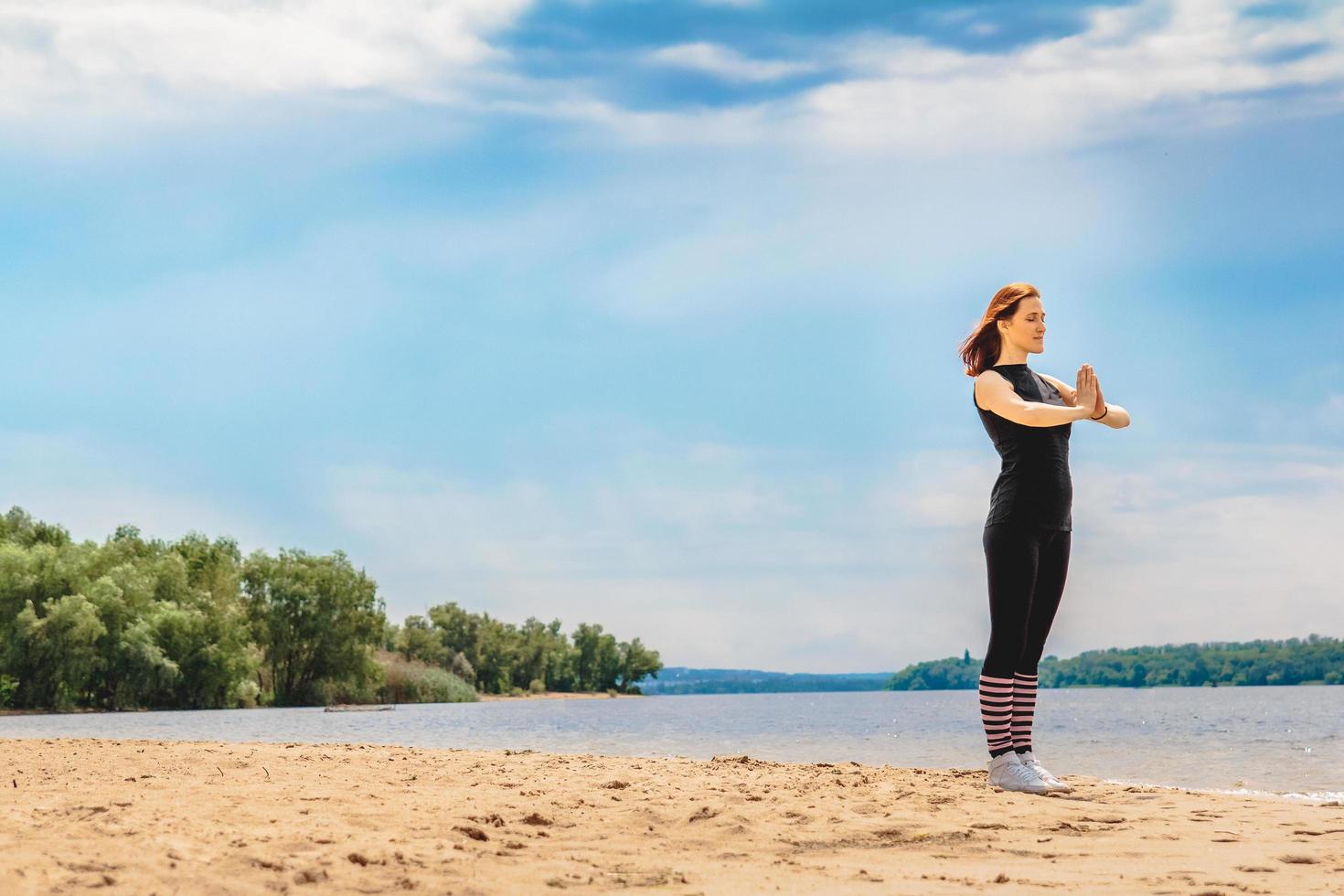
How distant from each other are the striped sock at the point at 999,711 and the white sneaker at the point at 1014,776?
8 cm

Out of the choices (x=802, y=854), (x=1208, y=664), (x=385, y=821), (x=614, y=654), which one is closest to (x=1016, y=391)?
(x=802, y=854)

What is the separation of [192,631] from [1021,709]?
198 feet

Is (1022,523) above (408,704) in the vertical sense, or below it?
above

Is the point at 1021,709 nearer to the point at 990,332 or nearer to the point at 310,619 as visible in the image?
the point at 990,332

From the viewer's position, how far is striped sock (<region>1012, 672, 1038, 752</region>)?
25.1 feet

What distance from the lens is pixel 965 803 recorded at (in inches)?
269

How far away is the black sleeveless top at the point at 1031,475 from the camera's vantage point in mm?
7488

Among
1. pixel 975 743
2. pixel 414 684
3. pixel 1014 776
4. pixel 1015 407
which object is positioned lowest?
pixel 414 684

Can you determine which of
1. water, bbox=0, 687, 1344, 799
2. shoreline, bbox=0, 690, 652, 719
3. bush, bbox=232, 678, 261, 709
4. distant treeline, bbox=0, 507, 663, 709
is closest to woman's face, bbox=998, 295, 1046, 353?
water, bbox=0, 687, 1344, 799

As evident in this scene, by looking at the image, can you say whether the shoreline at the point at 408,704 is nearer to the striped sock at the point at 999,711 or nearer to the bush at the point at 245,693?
the bush at the point at 245,693

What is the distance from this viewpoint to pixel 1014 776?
24.4 feet

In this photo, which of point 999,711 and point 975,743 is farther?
point 975,743

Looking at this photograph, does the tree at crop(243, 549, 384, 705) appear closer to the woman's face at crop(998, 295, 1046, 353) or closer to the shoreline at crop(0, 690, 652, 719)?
the shoreline at crop(0, 690, 652, 719)

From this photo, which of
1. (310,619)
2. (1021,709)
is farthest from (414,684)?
(1021,709)
